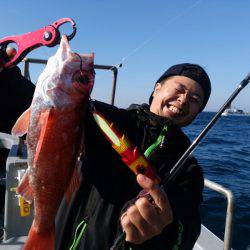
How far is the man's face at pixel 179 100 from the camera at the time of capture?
9.04ft

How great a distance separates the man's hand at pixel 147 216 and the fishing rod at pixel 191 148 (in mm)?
98

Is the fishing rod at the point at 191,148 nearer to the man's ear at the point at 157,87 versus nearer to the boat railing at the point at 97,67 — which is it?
the man's ear at the point at 157,87

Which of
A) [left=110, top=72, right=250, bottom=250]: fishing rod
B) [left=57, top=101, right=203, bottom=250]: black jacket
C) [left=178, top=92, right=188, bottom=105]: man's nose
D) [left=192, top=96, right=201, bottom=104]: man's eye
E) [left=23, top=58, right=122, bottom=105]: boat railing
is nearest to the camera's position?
[left=110, top=72, right=250, bottom=250]: fishing rod

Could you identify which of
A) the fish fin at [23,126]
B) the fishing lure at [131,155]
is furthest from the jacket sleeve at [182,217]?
the fish fin at [23,126]

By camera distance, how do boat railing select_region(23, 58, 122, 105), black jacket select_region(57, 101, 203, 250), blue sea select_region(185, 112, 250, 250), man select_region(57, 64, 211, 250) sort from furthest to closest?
blue sea select_region(185, 112, 250, 250) < boat railing select_region(23, 58, 122, 105) < black jacket select_region(57, 101, 203, 250) < man select_region(57, 64, 211, 250)

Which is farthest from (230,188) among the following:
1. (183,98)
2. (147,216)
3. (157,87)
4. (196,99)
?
(147,216)

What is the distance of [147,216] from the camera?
1.90 meters

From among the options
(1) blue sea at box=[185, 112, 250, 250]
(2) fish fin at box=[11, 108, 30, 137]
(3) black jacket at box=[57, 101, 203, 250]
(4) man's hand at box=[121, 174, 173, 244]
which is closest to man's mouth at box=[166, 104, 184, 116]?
(3) black jacket at box=[57, 101, 203, 250]

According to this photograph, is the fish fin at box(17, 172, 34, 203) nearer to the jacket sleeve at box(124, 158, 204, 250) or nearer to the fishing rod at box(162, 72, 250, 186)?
the jacket sleeve at box(124, 158, 204, 250)

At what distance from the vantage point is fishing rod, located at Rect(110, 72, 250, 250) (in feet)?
6.87

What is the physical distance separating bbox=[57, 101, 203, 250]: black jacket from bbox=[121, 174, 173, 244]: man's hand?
170mm

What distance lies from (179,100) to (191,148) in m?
0.64

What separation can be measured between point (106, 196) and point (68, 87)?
0.78 m

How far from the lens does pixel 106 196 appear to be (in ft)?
7.82
